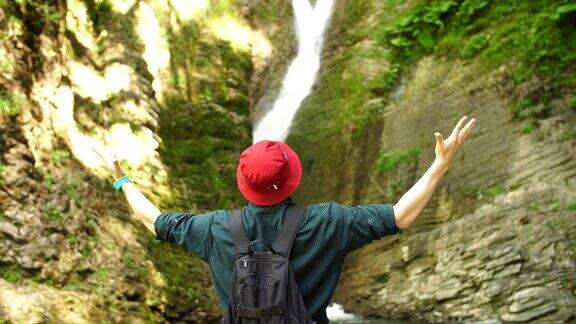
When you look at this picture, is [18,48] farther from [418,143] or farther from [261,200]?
[418,143]

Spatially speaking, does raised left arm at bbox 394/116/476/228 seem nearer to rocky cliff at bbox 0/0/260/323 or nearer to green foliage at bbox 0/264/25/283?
rocky cliff at bbox 0/0/260/323

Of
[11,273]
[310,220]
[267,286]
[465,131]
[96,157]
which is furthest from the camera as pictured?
[96,157]

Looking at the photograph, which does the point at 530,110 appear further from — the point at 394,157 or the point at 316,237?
the point at 316,237

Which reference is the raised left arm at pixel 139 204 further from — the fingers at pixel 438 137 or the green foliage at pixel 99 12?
the green foliage at pixel 99 12

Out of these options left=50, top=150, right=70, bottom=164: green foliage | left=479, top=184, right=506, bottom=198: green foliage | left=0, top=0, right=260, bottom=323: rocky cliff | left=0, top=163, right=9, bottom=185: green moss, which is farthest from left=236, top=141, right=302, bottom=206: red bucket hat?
left=479, top=184, right=506, bottom=198: green foliage

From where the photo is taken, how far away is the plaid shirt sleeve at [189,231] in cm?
216

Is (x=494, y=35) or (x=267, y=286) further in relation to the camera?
(x=494, y=35)

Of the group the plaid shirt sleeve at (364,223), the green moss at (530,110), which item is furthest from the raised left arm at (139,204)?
the green moss at (530,110)

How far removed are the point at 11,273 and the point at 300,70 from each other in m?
9.44

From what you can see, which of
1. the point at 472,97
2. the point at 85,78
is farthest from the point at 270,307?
the point at 472,97

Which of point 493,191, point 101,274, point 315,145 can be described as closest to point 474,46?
point 493,191

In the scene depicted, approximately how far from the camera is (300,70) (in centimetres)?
1354

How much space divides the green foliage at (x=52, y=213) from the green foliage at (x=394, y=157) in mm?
5902

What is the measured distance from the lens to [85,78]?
815 centimetres
